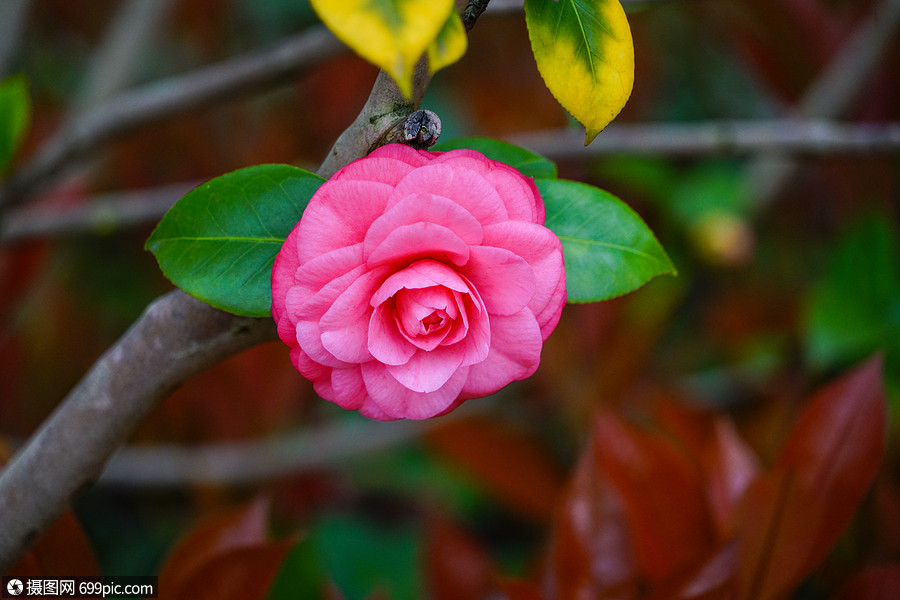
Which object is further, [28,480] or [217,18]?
[217,18]

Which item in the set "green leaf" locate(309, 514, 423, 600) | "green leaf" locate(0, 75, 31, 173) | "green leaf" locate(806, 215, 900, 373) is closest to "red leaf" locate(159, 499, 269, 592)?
"green leaf" locate(0, 75, 31, 173)

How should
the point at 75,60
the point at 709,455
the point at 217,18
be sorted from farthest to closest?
the point at 75,60
the point at 217,18
the point at 709,455

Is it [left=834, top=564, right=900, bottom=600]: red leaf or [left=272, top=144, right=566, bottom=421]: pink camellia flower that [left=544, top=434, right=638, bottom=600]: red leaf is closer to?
[left=834, top=564, right=900, bottom=600]: red leaf

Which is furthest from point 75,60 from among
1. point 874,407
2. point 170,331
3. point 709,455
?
point 874,407

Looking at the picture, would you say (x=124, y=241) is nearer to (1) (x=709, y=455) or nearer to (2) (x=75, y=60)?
(2) (x=75, y=60)

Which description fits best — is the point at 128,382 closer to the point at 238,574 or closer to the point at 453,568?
the point at 238,574

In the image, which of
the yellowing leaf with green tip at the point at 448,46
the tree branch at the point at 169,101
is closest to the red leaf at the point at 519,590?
the yellowing leaf with green tip at the point at 448,46
